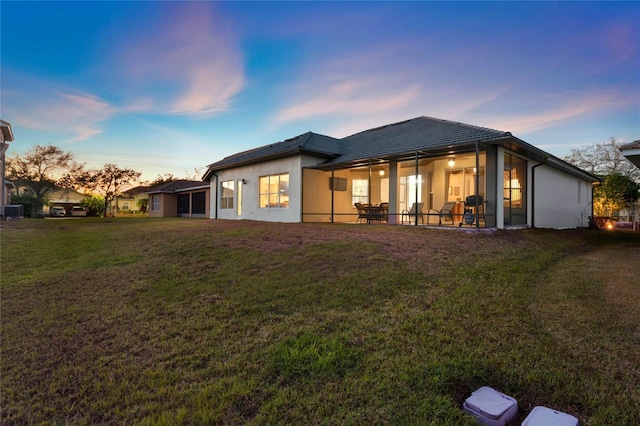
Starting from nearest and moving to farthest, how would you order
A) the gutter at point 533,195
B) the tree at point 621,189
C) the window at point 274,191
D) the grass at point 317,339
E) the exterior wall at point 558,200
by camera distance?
the grass at point 317,339 → the gutter at point 533,195 → the exterior wall at point 558,200 → the window at point 274,191 → the tree at point 621,189

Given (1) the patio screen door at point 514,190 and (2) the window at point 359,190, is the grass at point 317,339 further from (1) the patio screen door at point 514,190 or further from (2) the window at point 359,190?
(2) the window at point 359,190

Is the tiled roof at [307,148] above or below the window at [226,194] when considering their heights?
above

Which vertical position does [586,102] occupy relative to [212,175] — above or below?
above

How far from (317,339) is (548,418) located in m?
1.84

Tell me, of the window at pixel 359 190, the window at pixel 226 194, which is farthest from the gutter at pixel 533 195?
the window at pixel 226 194

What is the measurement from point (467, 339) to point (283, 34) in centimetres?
1031

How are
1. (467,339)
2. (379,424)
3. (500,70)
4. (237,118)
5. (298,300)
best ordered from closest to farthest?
(379,424)
(467,339)
(298,300)
(500,70)
(237,118)

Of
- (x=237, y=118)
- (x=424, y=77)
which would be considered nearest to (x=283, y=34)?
(x=424, y=77)

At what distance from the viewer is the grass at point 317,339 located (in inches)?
90.9

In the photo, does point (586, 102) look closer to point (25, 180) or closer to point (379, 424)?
point (379, 424)

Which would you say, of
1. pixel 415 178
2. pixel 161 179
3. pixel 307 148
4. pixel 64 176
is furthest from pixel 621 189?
pixel 161 179

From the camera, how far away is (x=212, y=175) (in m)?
21.4

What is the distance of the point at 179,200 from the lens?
100ft

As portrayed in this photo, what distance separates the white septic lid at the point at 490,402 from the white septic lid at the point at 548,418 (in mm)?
127
